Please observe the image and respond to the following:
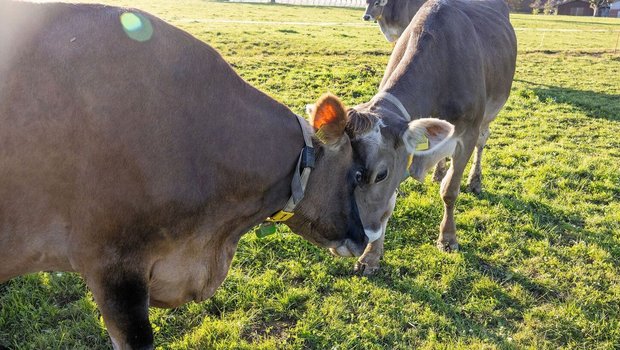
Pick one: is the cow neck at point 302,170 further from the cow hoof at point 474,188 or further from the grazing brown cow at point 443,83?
the cow hoof at point 474,188

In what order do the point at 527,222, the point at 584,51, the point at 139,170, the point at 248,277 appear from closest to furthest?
the point at 139,170 → the point at 248,277 → the point at 527,222 → the point at 584,51

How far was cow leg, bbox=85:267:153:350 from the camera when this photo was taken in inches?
99.1

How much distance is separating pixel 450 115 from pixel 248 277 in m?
2.42

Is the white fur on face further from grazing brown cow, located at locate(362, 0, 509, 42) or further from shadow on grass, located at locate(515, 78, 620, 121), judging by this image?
grazing brown cow, located at locate(362, 0, 509, 42)

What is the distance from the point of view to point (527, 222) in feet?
19.1

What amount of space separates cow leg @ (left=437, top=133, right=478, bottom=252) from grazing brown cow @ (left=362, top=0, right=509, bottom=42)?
8435mm

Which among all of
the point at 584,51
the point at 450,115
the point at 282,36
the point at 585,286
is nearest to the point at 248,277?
the point at 450,115

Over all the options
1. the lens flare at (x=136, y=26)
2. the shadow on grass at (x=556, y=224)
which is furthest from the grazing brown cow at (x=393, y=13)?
the lens flare at (x=136, y=26)

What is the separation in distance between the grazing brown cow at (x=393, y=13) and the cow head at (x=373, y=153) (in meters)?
10.1

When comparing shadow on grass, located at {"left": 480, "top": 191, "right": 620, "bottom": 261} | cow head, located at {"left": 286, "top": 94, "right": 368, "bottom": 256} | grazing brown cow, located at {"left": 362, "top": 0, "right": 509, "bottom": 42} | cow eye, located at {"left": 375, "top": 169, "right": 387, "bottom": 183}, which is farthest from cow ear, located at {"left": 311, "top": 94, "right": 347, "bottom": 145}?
grazing brown cow, located at {"left": 362, "top": 0, "right": 509, "bottom": 42}

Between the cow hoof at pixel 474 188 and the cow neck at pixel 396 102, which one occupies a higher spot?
the cow neck at pixel 396 102

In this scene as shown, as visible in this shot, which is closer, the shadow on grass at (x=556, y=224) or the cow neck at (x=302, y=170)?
the cow neck at (x=302, y=170)

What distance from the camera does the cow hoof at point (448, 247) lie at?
5191mm

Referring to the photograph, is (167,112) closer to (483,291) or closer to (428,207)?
(483,291)
